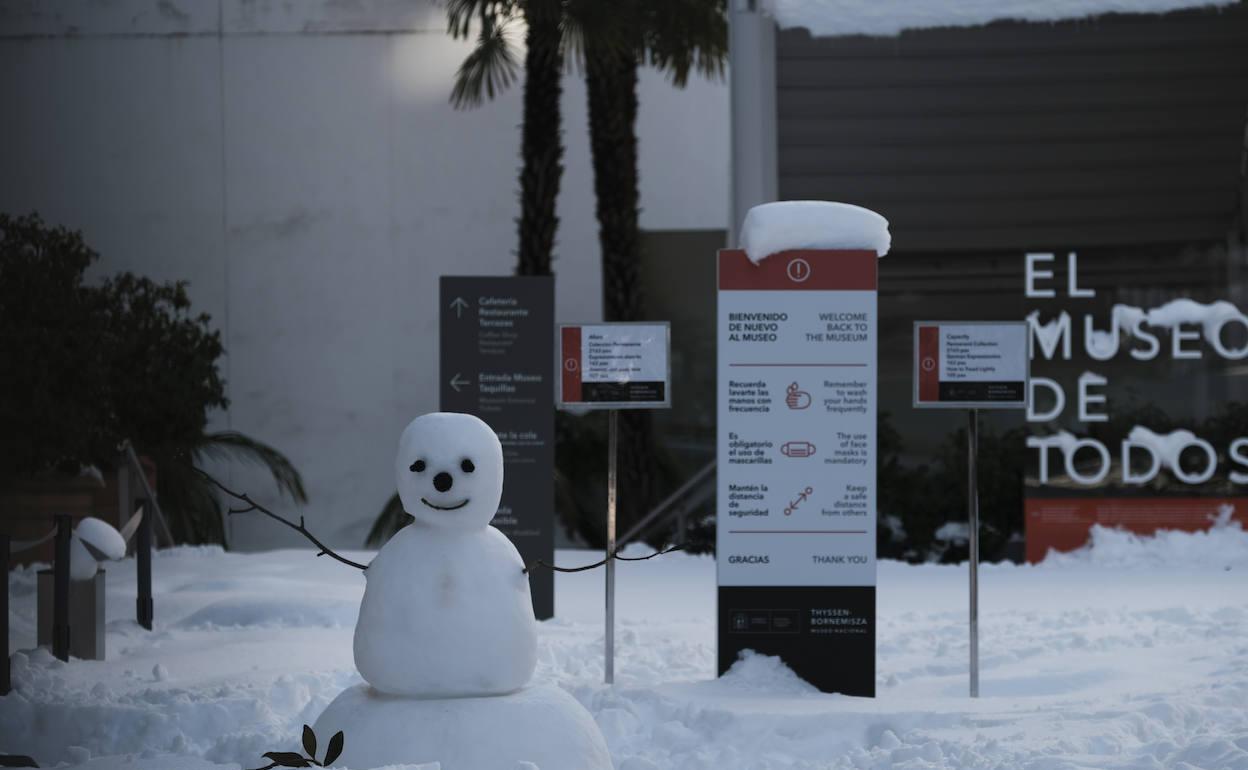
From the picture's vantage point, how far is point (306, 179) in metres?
13.9

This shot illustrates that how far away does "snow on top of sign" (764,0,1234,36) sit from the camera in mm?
11156

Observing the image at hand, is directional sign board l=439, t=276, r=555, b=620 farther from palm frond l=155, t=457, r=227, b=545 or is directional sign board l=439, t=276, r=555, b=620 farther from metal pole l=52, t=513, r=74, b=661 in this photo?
palm frond l=155, t=457, r=227, b=545

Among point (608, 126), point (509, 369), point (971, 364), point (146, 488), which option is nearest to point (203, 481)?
point (146, 488)

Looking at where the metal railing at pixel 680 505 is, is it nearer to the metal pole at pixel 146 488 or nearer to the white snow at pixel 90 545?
the metal pole at pixel 146 488

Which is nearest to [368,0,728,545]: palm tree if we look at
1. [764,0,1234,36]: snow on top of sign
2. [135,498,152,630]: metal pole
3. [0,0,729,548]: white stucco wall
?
[0,0,729,548]: white stucco wall

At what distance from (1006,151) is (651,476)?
3.79 meters

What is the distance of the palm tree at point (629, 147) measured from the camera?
12.5 meters

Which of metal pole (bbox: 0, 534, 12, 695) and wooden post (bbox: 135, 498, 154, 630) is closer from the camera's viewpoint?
metal pole (bbox: 0, 534, 12, 695)

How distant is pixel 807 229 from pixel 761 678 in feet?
6.09

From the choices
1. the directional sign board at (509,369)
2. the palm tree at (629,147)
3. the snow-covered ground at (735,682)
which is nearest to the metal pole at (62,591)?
the snow-covered ground at (735,682)

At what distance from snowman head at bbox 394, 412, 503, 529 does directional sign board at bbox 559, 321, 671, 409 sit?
2.51m

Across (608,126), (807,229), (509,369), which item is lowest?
(509,369)

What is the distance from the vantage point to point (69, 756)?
498 cm

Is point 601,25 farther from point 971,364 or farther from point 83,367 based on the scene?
point 971,364
